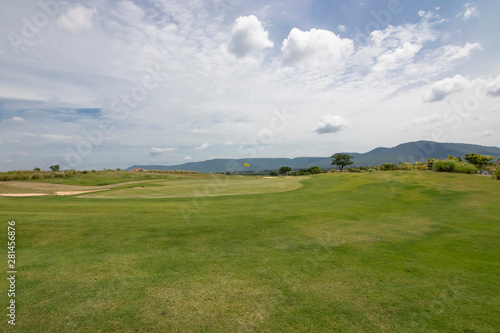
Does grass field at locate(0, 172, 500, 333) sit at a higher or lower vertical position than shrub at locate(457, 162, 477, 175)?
lower

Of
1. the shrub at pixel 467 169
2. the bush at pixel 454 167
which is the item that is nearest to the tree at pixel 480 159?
the bush at pixel 454 167

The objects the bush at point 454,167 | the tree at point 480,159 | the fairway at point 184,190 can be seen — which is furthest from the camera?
the tree at point 480,159

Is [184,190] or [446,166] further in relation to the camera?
[184,190]

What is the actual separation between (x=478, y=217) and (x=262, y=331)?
13916 millimetres

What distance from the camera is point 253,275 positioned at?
6004 millimetres

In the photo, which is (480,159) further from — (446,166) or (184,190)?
(184,190)

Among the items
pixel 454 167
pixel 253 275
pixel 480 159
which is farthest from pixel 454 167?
pixel 253 275

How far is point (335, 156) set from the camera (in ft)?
303

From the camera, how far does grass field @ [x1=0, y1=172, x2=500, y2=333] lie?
433 cm

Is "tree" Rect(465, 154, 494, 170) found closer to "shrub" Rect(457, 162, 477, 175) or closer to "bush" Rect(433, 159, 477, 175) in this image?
"bush" Rect(433, 159, 477, 175)

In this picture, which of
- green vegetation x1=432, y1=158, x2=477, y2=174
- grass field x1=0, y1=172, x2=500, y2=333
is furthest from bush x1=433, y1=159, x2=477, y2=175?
grass field x1=0, y1=172, x2=500, y2=333

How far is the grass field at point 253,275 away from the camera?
433cm

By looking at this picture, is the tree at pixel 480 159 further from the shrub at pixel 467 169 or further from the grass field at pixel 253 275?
the grass field at pixel 253 275

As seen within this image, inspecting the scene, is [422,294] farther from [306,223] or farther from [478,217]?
[478,217]
